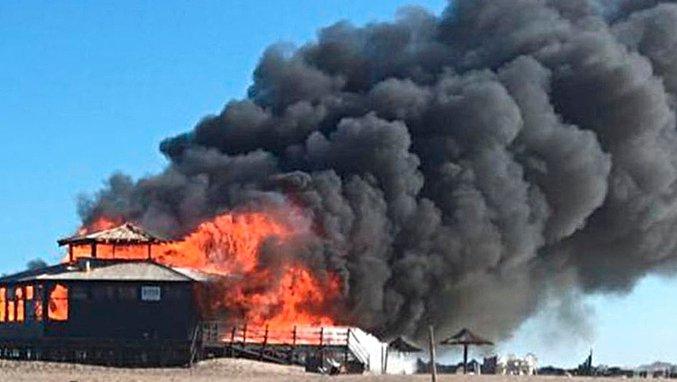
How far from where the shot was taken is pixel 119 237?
7419cm

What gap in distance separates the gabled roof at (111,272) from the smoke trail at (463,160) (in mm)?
7596

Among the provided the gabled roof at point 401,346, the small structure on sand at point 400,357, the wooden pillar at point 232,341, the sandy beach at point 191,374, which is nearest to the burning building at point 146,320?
the wooden pillar at point 232,341

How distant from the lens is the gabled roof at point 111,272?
231 ft

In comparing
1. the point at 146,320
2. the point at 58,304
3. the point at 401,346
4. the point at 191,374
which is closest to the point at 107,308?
the point at 146,320

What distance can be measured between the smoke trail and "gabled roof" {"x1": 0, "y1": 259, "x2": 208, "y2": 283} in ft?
24.9

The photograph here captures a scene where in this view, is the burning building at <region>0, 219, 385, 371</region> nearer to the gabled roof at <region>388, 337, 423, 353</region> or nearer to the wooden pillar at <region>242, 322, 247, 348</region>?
the wooden pillar at <region>242, 322, 247, 348</region>

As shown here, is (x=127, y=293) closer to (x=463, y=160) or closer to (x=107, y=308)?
(x=107, y=308)

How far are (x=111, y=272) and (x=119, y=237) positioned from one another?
3513mm

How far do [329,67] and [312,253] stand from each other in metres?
22.7

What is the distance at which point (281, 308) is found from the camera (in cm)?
7412

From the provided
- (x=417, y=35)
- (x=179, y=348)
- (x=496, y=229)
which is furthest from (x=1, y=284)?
(x=417, y=35)

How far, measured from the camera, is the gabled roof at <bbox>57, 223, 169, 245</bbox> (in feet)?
243

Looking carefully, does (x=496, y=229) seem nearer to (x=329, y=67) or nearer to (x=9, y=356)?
(x=329, y=67)

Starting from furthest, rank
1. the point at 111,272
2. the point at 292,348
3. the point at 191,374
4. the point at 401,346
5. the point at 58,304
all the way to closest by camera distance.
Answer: the point at 401,346 → the point at 111,272 → the point at 58,304 → the point at 292,348 → the point at 191,374
